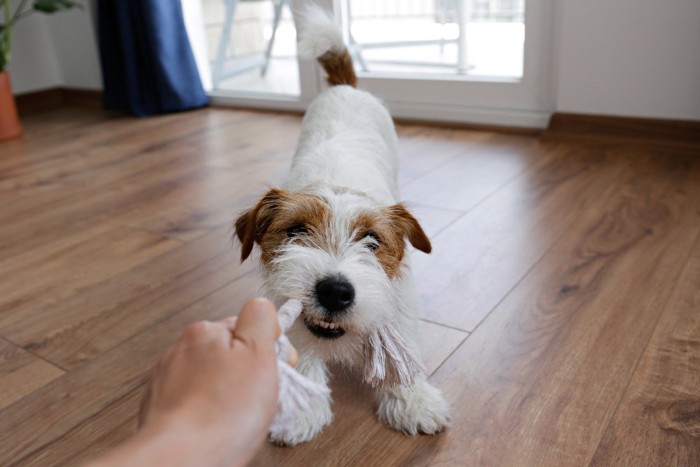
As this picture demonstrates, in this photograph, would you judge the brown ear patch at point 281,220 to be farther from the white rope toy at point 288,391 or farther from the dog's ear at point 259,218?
the white rope toy at point 288,391

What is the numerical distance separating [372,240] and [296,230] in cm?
13

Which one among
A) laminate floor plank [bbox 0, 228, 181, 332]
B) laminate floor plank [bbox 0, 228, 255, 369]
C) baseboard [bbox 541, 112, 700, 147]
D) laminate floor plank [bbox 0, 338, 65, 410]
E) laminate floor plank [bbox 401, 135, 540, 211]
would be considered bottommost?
laminate floor plank [bbox 0, 228, 181, 332]

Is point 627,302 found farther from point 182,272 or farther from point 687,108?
point 687,108

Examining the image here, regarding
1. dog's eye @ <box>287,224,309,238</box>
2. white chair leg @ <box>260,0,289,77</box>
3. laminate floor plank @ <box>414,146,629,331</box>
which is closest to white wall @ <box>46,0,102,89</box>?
white chair leg @ <box>260,0,289,77</box>

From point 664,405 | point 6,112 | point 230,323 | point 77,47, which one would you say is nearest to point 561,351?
point 664,405

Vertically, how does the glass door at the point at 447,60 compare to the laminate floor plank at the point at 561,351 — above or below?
above

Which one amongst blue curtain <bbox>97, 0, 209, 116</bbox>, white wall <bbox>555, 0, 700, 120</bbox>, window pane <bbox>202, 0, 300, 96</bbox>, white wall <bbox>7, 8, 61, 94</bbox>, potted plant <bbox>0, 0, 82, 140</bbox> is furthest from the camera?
window pane <bbox>202, 0, 300, 96</bbox>

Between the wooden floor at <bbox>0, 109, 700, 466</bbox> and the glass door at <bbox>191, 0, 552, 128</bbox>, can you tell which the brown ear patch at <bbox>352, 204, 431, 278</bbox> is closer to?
the wooden floor at <bbox>0, 109, 700, 466</bbox>

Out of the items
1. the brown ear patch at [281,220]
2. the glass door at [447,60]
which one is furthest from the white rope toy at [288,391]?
the glass door at [447,60]

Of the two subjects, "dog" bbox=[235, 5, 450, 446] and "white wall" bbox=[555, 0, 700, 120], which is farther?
"white wall" bbox=[555, 0, 700, 120]

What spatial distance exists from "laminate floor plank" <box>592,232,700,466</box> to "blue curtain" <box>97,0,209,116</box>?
313 cm

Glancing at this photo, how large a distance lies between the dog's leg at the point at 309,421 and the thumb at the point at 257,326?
59 centimetres

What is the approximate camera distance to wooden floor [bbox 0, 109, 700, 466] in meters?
1.11

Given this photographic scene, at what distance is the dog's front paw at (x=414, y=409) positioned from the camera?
1.11 m
